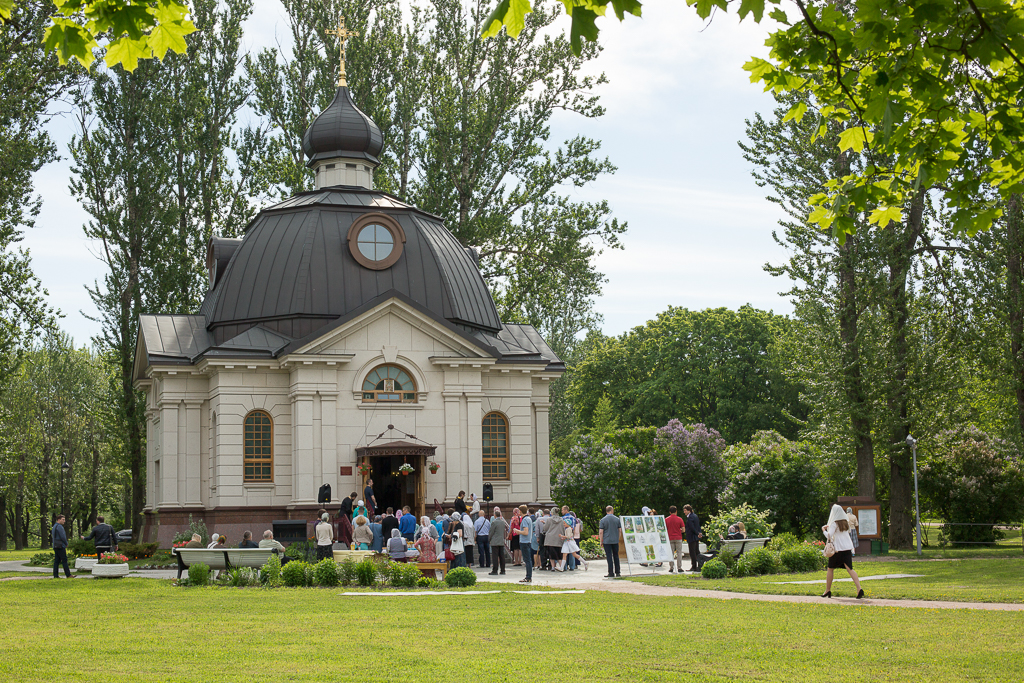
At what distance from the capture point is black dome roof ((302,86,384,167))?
38.9 meters

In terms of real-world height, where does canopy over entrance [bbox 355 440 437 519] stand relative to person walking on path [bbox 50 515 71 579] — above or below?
above

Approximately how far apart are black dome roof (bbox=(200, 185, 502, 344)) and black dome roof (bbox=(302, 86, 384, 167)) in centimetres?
336

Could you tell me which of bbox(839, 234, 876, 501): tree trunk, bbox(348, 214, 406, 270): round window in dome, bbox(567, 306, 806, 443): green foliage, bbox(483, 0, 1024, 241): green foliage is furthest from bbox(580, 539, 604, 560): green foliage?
bbox(567, 306, 806, 443): green foliage

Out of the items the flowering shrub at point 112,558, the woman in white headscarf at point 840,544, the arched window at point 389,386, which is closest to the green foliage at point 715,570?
the woman in white headscarf at point 840,544

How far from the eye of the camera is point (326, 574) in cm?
2064

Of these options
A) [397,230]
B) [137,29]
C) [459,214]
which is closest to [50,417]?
[459,214]

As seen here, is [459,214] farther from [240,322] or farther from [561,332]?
[561,332]

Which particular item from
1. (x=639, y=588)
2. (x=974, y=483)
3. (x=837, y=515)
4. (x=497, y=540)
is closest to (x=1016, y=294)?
(x=974, y=483)

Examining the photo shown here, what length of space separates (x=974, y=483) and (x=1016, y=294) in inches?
374

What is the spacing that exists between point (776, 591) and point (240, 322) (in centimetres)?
2063

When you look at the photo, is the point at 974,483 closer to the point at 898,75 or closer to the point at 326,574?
the point at 326,574

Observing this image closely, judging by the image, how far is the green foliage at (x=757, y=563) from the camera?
2188cm

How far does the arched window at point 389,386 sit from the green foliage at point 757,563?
1288 centimetres

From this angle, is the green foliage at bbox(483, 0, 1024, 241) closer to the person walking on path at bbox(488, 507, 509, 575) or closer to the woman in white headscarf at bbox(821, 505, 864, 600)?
the woman in white headscarf at bbox(821, 505, 864, 600)
